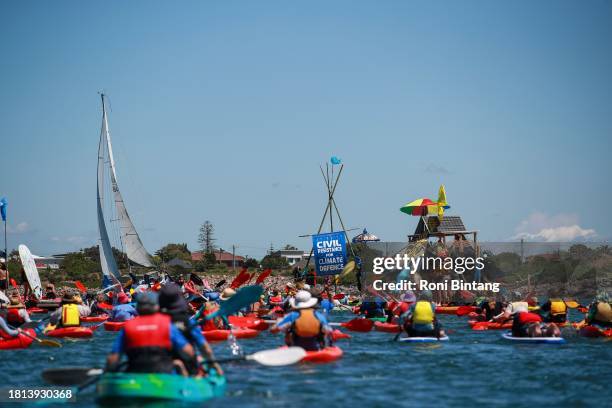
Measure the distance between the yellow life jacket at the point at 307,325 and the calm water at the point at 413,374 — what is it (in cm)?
77

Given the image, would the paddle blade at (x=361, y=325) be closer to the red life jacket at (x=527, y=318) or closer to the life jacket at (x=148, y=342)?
the red life jacket at (x=527, y=318)

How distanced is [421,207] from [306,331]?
3345 cm

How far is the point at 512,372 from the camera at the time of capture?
17.4 m

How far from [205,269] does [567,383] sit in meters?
91.8

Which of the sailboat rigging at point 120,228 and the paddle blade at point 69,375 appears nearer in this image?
the paddle blade at point 69,375

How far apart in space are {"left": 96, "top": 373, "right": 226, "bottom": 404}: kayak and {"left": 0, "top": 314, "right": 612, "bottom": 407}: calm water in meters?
0.55

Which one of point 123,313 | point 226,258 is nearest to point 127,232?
point 123,313

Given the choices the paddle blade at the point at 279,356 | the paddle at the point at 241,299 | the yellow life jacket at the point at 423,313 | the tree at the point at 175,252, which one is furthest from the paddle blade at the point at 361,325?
the tree at the point at 175,252

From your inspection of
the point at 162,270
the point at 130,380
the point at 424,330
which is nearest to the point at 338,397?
the point at 130,380

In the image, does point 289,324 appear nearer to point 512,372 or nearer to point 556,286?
point 512,372

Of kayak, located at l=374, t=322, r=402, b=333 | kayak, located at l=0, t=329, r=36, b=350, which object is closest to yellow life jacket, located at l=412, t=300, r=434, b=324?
kayak, located at l=374, t=322, r=402, b=333

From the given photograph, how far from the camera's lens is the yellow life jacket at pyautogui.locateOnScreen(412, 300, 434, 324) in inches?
883

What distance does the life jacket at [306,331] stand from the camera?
18000 millimetres

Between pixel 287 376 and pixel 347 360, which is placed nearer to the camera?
pixel 287 376
